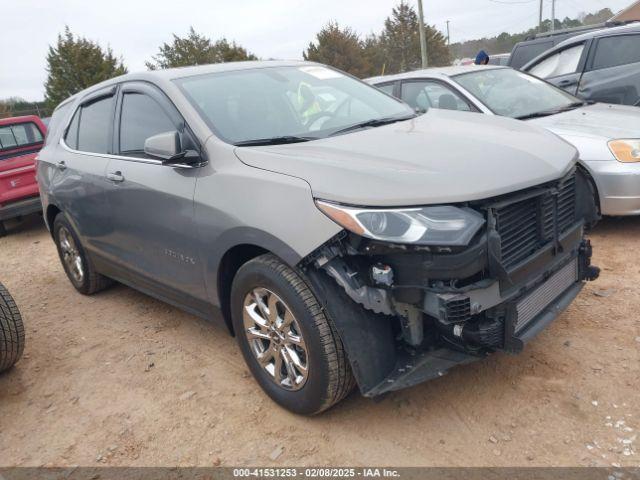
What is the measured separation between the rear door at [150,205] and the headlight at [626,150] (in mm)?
3453

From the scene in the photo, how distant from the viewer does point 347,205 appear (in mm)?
2330

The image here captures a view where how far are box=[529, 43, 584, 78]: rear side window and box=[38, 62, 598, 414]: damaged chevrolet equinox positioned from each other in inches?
166

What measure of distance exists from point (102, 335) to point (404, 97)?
389 centimetres

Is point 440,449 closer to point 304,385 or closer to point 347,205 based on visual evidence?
point 304,385

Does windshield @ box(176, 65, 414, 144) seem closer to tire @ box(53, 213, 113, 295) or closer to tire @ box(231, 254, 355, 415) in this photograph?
tire @ box(231, 254, 355, 415)

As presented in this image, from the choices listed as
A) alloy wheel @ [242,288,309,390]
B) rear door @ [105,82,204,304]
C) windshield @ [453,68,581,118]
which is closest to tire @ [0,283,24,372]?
rear door @ [105,82,204,304]

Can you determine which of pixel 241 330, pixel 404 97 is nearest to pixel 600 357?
pixel 241 330

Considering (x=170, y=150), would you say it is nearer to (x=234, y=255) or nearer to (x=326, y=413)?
(x=234, y=255)

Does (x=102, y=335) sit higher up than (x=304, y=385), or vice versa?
(x=304, y=385)

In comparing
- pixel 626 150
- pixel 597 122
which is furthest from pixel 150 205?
pixel 597 122

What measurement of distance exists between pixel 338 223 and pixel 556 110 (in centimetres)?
394

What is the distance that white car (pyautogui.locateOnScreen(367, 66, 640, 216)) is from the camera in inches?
177

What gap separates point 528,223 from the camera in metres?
2.55

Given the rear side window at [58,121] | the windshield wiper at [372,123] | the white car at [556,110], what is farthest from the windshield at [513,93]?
the rear side window at [58,121]
